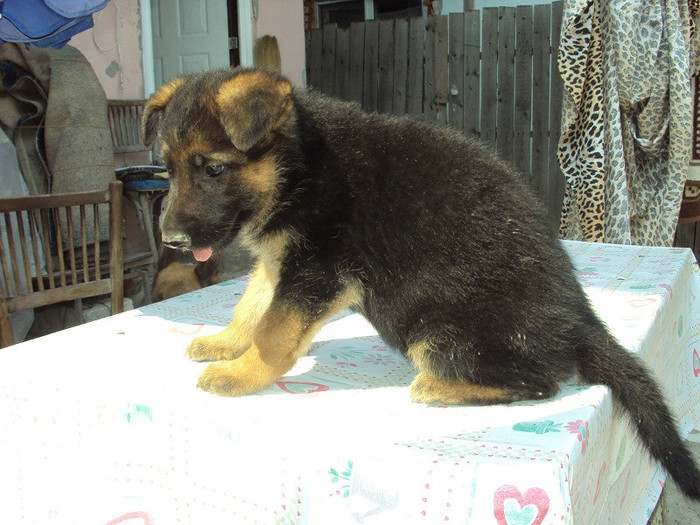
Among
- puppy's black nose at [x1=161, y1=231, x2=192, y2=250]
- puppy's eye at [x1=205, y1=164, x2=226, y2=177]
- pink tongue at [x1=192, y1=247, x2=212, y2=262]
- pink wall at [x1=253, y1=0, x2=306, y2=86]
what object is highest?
pink wall at [x1=253, y1=0, x2=306, y2=86]

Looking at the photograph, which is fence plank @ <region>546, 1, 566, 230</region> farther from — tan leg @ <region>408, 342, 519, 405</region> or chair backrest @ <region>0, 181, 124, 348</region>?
tan leg @ <region>408, 342, 519, 405</region>

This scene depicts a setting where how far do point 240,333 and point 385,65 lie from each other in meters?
8.19

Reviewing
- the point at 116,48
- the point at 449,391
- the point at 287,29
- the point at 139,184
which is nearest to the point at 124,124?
the point at 116,48

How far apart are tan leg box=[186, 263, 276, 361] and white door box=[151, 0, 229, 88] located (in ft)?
25.6

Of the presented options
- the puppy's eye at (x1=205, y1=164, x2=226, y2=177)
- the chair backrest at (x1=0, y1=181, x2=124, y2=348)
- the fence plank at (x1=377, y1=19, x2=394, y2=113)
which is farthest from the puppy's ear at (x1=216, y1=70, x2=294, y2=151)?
the fence plank at (x1=377, y1=19, x2=394, y2=113)

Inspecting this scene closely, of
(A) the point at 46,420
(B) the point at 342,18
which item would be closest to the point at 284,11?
(B) the point at 342,18

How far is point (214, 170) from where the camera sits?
1862 millimetres

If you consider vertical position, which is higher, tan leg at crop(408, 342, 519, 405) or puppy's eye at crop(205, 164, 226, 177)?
puppy's eye at crop(205, 164, 226, 177)

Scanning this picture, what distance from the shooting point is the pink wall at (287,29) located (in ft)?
31.4

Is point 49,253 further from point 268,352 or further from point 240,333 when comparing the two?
point 268,352

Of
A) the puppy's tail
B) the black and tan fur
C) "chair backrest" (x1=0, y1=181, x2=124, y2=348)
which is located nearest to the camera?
the puppy's tail

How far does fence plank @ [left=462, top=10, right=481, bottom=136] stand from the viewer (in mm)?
8758

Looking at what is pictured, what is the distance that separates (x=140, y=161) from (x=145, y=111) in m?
5.46

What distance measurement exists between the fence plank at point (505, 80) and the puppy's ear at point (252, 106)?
23.1 ft
